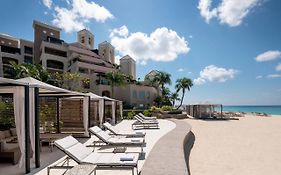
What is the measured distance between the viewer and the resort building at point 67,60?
4112 centimetres

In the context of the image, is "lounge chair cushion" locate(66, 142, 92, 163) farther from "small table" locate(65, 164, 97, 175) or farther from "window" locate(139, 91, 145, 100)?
"window" locate(139, 91, 145, 100)

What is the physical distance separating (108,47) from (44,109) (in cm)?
4412

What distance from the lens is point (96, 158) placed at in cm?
603

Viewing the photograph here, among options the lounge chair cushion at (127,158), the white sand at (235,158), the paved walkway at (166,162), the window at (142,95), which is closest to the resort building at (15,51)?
the window at (142,95)

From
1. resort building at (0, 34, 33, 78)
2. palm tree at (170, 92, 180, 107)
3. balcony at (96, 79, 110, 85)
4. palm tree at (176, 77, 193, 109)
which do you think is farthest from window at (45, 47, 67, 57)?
palm tree at (170, 92, 180, 107)

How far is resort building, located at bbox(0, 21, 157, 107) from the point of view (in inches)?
1619

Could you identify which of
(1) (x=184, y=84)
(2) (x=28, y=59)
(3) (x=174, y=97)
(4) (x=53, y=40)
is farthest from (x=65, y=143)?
(2) (x=28, y=59)

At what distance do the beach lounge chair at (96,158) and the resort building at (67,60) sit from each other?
33489mm

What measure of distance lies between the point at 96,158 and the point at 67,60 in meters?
40.5

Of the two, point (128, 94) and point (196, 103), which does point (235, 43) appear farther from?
point (128, 94)

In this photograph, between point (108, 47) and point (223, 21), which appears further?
point (108, 47)

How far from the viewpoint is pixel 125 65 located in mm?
55750

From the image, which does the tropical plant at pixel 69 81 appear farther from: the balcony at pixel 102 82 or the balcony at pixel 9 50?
the balcony at pixel 9 50

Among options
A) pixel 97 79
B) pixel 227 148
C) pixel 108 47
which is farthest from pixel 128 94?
pixel 227 148
